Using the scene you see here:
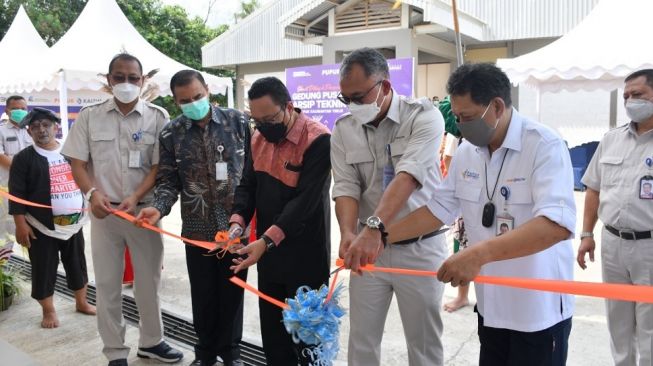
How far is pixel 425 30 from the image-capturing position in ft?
41.7

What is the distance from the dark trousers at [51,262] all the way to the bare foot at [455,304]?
3278 mm

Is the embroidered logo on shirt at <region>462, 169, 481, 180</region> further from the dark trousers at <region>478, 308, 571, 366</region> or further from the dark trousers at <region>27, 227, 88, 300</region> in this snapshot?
the dark trousers at <region>27, 227, 88, 300</region>

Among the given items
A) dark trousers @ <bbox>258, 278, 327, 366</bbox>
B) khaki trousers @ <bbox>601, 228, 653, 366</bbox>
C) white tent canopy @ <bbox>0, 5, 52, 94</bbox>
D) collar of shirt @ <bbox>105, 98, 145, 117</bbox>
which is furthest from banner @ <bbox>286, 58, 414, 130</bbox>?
dark trousers @ <bbox>258, 278, 327, 366</bbox>

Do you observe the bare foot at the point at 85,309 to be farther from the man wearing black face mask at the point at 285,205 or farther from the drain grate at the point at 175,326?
the man wearing black face mask at the point at 285,205

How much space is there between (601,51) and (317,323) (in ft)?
21.9

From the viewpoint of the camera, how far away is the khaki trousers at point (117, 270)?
3.64 metres

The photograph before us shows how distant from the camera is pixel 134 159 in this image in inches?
143

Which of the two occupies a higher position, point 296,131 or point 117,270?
point 296,131

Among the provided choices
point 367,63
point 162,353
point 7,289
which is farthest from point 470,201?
point 7,289

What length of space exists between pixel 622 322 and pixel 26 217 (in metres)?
4.61

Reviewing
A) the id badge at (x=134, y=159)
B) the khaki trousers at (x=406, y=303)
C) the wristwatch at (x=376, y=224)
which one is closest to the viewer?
the wristwatch at (x=376, y=224)

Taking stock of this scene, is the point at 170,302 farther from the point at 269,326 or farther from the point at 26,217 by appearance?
the point at 269,326

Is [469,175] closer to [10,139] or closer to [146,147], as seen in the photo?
[146,147]

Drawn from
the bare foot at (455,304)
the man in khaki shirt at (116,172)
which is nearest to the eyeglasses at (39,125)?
the man in khaki shirt at (116,172)
